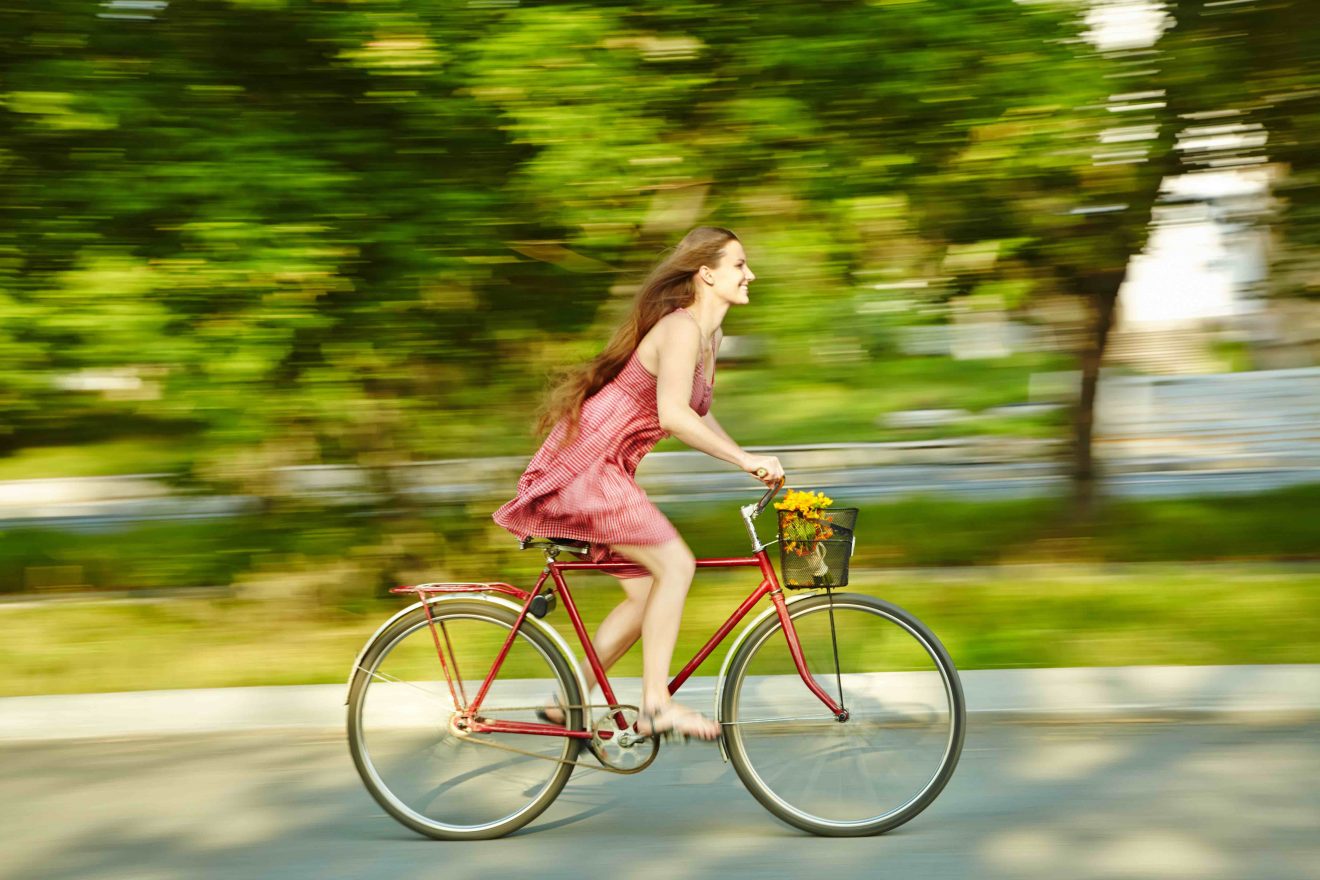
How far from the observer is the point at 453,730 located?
446 cm

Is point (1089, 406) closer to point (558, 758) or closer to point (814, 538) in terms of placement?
point (814, 538)

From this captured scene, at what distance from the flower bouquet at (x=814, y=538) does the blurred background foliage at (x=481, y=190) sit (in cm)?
336

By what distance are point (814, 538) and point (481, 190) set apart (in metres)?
3.84

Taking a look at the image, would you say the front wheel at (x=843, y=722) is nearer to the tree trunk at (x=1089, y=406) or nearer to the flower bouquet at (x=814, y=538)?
the flower bouquet at (x=814, y=538)

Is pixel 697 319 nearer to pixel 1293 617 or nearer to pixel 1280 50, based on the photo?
pixel 1293 617

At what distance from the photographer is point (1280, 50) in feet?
26.5

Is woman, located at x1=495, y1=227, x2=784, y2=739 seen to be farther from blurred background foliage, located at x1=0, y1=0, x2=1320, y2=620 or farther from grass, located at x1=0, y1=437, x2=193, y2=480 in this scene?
grass, located at x1=0, y1=437, x2=193, y2=480

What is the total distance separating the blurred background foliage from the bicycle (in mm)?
3225

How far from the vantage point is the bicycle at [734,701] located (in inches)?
170

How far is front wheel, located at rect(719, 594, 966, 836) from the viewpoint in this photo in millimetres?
4320

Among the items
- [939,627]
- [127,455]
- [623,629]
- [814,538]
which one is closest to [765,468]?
[814,538]

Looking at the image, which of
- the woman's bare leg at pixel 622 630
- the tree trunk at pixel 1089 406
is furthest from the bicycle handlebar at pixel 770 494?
the tree trunk at pixel 1089 406

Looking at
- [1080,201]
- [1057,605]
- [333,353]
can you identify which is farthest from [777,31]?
[1057,605]

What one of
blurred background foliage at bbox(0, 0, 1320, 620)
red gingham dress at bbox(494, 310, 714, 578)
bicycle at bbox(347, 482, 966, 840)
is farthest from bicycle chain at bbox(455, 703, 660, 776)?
blurred background foliage at bbox(0, 0, 1320, 620)
